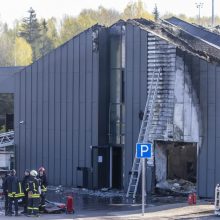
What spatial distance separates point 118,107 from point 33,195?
9.87 m

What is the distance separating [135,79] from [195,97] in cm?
300

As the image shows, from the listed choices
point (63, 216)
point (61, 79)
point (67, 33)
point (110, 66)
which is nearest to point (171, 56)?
point (110, 66)

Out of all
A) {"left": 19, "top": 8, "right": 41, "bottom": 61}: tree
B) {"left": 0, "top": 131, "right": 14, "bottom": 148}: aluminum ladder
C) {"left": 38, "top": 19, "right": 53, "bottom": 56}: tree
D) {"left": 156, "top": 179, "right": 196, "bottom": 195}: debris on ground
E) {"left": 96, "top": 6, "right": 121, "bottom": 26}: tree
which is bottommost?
{"left": 156, "top": 179, "right": 196, "bottom": 195}: debris on ground

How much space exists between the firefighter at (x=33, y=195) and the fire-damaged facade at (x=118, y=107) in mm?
7738

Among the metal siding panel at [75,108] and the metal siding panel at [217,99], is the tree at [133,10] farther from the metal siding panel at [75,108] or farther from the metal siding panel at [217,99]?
the metal siding panel at [217,99]

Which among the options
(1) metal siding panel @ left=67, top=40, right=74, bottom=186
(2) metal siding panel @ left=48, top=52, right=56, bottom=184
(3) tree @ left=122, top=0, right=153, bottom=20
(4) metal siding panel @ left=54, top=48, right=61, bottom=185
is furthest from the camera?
(3) tree @ left=122, top=0, right=153, bottom=20

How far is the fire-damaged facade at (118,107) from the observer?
2741cm

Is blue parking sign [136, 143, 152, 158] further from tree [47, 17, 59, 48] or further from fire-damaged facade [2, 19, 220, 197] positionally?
tree [47, 17, 59, 48]

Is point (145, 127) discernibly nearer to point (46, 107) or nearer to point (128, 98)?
point (128, 98)

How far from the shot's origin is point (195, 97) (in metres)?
27.4

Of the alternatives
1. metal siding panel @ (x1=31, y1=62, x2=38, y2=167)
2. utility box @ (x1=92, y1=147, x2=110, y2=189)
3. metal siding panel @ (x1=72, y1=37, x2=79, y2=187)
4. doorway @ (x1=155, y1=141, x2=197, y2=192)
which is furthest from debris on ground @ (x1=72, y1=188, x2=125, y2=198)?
metal siding panel @ (x1=31, y1=62, x2=38, y2=167)

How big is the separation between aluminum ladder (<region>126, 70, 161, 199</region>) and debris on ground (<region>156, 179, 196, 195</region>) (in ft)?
3.78

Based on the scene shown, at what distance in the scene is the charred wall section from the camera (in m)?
30.6

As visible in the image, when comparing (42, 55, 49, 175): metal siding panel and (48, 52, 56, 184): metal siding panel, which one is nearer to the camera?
(48, 52, 56, 184): metal siding panel
